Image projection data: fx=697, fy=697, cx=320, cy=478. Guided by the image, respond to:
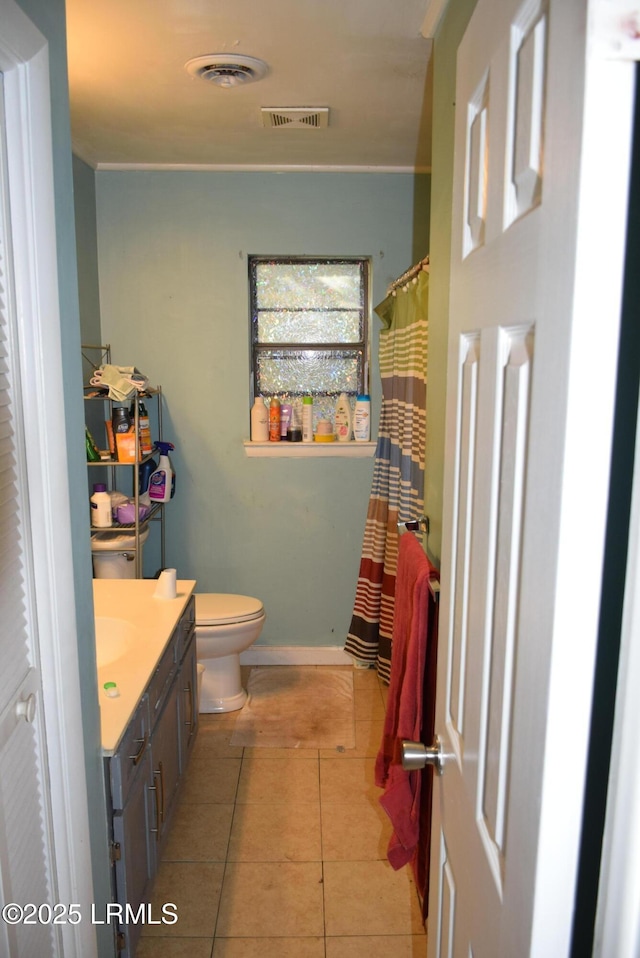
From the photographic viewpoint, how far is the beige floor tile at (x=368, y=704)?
3.14 m

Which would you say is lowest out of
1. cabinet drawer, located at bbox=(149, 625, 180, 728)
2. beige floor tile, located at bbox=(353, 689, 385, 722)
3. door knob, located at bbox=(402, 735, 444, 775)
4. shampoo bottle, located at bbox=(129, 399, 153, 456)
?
beige floor tile, located at bbox=(353, 689, 385, 722)

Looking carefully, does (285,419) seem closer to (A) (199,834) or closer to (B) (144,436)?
(B) (144,436)

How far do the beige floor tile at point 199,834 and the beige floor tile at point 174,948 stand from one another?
0.31m

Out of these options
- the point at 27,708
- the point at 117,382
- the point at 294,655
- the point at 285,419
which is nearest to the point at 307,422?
the point at 285,419

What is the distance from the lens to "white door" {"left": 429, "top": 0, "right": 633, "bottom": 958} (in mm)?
509

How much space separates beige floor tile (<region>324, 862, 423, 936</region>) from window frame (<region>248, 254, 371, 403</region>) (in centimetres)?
213

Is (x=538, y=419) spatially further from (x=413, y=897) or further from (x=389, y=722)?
(x=413, y=897)

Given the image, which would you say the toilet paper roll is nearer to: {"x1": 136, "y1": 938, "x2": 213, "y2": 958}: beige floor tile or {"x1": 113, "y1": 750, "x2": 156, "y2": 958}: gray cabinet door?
{"x1": 113, "y1": 750, "x2": 156, "y2": 958}: gray cabinet door

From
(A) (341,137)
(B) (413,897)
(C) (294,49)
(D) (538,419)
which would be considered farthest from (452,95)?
(B) (413,897)

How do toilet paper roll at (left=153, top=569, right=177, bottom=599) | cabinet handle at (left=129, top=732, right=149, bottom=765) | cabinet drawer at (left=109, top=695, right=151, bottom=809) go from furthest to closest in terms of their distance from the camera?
toilet paper roll at (left=153, top=569, right=177, bottom=599), cabinet handle at (left=129, top=732, right=149, bottom=765), cabinet drawer at (left=109, top=695, right=151, bottom=809)

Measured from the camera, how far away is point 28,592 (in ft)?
3.84

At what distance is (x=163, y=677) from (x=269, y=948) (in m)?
0.79

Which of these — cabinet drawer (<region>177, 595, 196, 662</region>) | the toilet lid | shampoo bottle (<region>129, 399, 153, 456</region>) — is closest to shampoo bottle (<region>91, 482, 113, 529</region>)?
shampoo bottle (<region>129, 399, 153, 456</region>)

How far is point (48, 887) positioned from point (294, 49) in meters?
2.22
